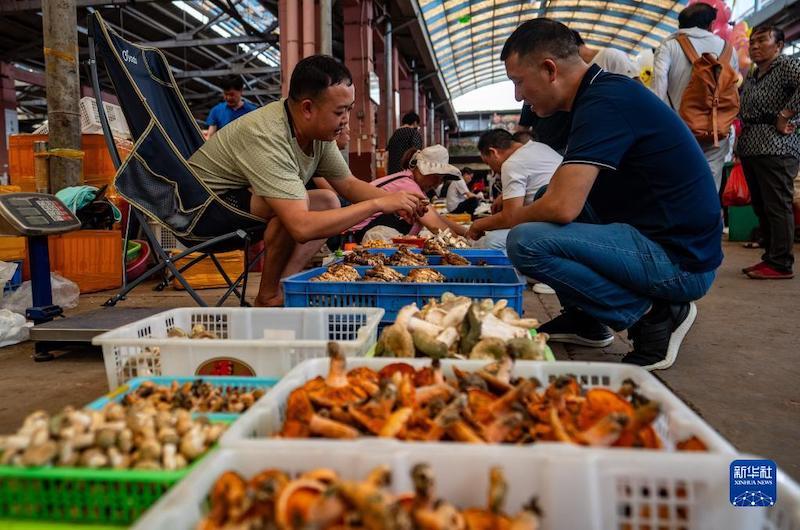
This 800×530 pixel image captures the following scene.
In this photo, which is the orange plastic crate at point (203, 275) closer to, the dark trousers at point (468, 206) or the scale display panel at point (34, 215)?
the scale display panel at point (34, 215)

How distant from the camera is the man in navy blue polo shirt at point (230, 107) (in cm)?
623

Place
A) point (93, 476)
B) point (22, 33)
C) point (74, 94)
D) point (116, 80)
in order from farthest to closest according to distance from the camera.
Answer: point (22, 33), point (74, 94), point (116, 80), point (93, 476)

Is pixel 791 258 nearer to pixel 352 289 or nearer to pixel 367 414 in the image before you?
pixel 352 289

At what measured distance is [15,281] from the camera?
144 inches

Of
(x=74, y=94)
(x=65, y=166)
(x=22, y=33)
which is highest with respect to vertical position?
(x=22, y=33)

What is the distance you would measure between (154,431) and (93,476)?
16cm

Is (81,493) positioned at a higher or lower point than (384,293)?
lower

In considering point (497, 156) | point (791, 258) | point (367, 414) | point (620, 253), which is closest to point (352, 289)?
point (620, 253)

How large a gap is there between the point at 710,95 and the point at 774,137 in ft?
2.65

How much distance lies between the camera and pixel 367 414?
1.04m

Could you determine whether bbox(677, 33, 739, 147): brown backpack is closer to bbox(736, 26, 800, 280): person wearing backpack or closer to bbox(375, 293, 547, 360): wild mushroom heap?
bbox(736, 26, 800, 280): person wearing backpack

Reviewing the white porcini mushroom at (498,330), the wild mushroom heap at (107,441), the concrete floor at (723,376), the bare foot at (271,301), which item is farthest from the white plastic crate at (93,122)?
the wild mushroom heap at (107,441)

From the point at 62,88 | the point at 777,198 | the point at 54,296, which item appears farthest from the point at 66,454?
the point at 777,198

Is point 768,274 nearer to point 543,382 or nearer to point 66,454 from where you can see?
point 543,382
